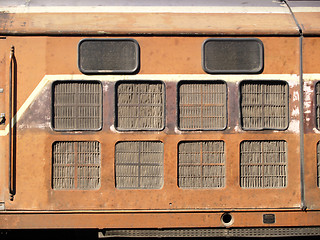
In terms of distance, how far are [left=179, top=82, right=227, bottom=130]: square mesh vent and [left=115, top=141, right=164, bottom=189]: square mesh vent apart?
41 centimetres

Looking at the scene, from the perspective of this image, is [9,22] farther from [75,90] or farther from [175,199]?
[175,199]

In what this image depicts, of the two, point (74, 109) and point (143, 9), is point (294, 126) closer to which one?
point (143, 9)

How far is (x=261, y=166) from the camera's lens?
11.2 feet

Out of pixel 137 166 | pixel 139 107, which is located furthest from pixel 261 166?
pixel 139 107

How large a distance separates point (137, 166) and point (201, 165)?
1.95 ft

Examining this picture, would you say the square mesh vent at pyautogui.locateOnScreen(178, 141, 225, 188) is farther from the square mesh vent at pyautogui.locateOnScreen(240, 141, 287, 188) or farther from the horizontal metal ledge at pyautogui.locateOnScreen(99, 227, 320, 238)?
the horizontal metal ledge at pyautogui.locateOnScreen(99, 227, 320, 238)

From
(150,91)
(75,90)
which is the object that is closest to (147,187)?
(150,91)

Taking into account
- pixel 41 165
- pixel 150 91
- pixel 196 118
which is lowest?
pixel 41 165

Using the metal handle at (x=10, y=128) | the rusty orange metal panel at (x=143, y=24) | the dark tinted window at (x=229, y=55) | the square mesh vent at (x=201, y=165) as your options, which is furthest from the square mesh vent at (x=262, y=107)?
the metal handle at (x=10, y=128)

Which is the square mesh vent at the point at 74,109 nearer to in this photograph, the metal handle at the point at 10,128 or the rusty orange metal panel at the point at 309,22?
the metal handle at the point at 10,128

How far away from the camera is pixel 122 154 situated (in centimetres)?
338

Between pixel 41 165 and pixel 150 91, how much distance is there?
1.21 meters

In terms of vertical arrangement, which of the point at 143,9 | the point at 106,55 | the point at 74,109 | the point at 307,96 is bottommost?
the point at 74,109

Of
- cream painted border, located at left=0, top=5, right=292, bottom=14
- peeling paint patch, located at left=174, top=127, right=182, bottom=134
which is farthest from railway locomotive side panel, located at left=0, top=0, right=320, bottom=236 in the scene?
cream painted border, located at left=0, top=5, right=292, bottom=14
